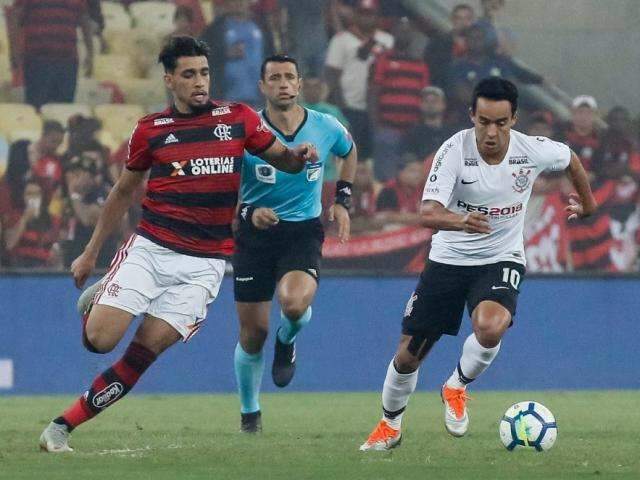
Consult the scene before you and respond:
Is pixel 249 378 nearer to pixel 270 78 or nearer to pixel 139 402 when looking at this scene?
pixel 270 78

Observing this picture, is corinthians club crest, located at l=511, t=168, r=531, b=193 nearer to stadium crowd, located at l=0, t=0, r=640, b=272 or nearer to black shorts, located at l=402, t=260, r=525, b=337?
black shorts, located at l=402, t=260, r=525, b=337

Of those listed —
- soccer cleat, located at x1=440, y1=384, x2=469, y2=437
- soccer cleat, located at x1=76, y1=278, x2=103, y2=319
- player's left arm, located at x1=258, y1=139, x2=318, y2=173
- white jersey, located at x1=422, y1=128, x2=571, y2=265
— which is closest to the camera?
soccer cleat, located at x1=76, y1=278, x2=103, y2=319

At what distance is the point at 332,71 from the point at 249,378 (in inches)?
258

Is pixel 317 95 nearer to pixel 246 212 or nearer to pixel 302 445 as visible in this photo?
pixel 246 212

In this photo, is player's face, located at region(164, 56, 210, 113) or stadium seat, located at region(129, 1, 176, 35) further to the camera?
stadium seat, located at region(129, 1, 176, 35)

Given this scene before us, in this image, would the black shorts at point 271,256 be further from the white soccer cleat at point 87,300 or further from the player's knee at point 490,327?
the white soccer cleat at point 87,300

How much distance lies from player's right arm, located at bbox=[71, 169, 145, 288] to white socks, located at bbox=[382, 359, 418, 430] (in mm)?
1816

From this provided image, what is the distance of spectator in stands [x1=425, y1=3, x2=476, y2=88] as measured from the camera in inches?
640

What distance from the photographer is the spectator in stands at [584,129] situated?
16672 mm

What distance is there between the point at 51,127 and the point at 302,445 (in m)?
7.42

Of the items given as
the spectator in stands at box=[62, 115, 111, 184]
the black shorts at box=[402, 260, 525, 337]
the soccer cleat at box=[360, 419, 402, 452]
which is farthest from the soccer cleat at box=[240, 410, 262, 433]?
the spectator in stands at box=[62, 115, 111, 184]

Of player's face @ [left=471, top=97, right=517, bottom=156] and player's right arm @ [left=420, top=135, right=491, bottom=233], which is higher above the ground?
player's face @ [left=471, top=97, right=517, bottom=156]

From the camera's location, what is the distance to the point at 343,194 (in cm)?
1034

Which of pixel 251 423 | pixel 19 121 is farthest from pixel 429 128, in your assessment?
pixel 251 423
